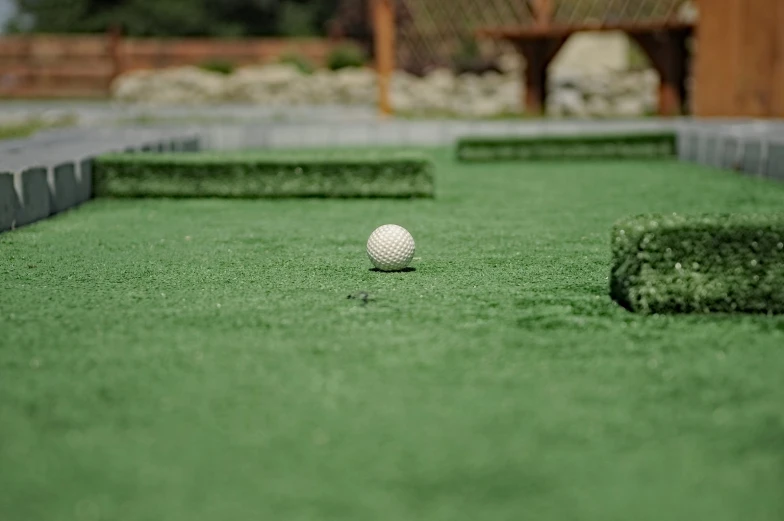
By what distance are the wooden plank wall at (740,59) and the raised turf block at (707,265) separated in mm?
13258

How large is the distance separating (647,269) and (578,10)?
738 inches

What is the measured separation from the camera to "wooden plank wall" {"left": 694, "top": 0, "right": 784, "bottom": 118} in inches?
690

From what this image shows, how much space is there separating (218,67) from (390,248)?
31.2 meters

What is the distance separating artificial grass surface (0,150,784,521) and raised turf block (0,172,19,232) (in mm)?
1536

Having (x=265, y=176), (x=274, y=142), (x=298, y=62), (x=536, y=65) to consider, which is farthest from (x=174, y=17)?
(x=265, y=176)

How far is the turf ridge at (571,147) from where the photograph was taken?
1720cm

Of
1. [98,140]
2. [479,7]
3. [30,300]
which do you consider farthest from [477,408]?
[479,7]

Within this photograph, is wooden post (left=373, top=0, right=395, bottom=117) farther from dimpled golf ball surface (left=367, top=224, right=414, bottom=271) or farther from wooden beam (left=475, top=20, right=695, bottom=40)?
dimpled golf ball surface (left=367, top=224, right=414, bottom=271)

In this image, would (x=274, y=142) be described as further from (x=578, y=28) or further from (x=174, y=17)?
(x=174, y=17)

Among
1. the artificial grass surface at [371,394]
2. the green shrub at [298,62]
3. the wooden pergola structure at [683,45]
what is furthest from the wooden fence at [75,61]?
the artificial grass surface at [371,394]

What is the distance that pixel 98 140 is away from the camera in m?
14.2

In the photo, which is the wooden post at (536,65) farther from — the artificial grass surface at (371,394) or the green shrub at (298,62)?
the artificial grass surface at (371,394)

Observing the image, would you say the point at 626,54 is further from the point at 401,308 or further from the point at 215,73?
the point at 401,308

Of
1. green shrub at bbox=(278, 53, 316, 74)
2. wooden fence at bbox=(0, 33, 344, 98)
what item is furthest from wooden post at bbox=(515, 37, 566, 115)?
wooden fence at bbox=(0, 33, 344, 98)
